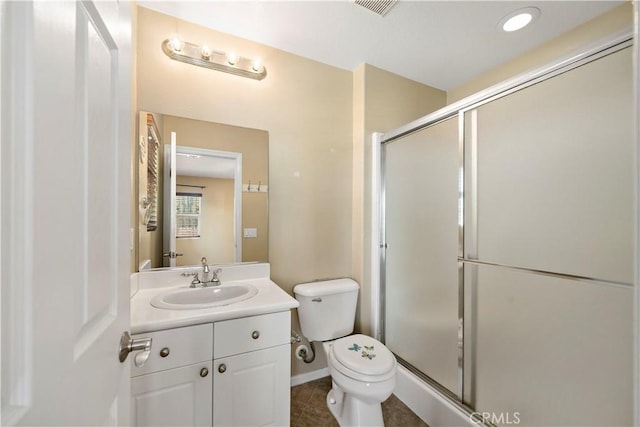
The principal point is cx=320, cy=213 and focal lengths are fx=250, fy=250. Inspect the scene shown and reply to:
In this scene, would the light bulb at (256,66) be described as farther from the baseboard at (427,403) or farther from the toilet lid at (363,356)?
the baseboard at (427,403)

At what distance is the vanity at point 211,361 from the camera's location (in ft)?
3.32

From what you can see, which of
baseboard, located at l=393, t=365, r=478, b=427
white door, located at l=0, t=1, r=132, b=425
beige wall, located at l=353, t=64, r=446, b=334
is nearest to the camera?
white door, located at l=0, t=1, r=132, b=425

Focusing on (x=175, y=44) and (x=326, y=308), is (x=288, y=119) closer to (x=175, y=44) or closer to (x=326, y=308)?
(x=175, y=44)

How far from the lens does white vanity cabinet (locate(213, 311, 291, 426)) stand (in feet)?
3.69

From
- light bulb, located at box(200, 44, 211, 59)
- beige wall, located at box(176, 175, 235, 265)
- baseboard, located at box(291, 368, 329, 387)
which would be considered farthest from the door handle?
light bulb, located at box(200, 44, 211, 59)

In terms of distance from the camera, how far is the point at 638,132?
2.12 ft

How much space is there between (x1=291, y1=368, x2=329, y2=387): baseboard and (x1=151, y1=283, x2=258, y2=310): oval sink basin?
832 mm

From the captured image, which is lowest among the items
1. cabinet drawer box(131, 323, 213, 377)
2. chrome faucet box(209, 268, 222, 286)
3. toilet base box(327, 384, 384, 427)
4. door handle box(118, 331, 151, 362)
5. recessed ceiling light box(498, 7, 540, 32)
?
toilet base box(327, 384, 384, 427)

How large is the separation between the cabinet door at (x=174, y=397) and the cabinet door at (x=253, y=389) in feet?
0.15

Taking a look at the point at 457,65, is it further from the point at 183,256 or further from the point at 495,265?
the point at 183,256


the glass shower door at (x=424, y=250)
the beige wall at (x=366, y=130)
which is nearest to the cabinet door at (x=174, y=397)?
the beige wall at (x=366, y=130)

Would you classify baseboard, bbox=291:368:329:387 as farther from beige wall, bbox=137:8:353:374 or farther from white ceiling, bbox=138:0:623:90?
white ceiling, bbox=138:0:623:90

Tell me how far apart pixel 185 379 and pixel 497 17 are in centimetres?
252

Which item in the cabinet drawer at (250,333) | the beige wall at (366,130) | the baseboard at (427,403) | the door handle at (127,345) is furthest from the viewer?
the beige wall at (366,130)
